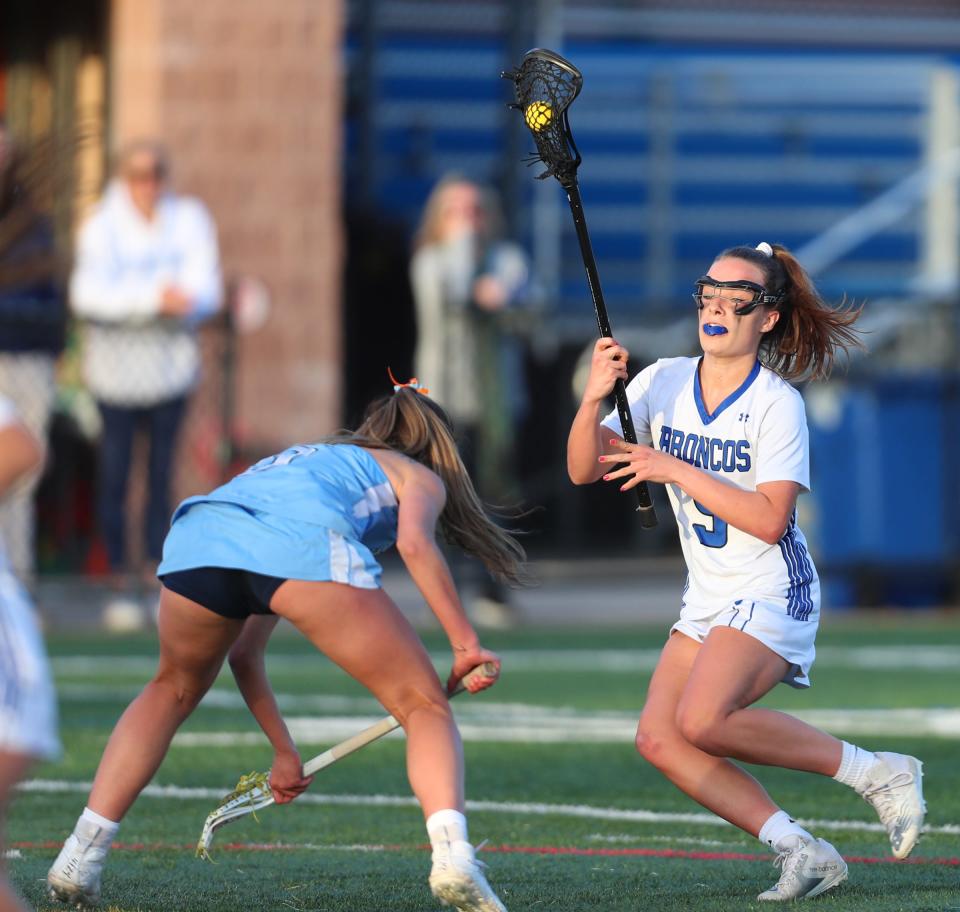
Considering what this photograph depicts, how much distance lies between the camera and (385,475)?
15.3 ft

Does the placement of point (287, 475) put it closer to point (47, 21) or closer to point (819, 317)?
point (819, 317)

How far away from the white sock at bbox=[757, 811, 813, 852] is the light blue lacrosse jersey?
1.09 meters

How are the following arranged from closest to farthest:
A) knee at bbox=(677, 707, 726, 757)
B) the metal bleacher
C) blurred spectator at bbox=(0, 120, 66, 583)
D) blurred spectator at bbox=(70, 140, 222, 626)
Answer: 1. knee at bbox=(677, 707, 726, 757)
2. blurred spectator at bbox=(0, 120, 66, 583)
3. blurred spectator at bbox=(70, 140, 222, 626)
4. the metal bleacher

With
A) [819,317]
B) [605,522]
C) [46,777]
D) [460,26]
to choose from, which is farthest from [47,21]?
[819,317]

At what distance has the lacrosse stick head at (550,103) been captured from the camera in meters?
5.05

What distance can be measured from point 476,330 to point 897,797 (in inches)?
305

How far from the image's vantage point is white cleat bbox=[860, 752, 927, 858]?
486 centimetres

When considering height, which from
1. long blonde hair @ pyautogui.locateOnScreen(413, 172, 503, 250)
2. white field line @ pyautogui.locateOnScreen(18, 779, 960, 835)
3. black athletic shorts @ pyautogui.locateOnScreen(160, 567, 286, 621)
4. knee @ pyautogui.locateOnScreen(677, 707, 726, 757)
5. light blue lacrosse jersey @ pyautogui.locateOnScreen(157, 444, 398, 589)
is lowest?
white field line @ pyautogui.locateOnScreen(18, 779, 960, 835)

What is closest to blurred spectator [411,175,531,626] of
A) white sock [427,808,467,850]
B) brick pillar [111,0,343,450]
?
brick pillar [111,0,343,450]

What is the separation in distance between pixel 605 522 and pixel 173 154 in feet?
14.3

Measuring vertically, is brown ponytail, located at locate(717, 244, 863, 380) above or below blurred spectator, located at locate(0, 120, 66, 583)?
above

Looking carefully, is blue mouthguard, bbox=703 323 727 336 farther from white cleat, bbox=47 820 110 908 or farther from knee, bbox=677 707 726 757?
white cleat, bbox=47 820 110 908

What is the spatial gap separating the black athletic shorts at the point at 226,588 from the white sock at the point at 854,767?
1411 millimetres

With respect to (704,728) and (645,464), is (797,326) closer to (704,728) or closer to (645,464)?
(645,464)
